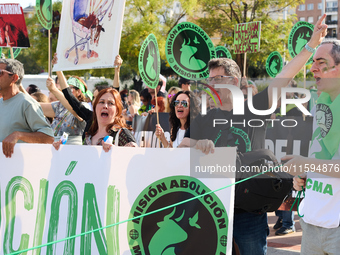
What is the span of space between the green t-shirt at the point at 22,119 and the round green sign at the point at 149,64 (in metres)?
1.22

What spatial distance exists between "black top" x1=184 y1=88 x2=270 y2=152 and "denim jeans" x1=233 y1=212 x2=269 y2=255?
0.48 m

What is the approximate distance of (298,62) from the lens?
2762 mm

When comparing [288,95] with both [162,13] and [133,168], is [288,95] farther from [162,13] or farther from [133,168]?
[162,13]

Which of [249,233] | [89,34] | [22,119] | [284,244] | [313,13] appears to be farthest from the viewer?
[313,13]

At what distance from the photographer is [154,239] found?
3.11 metres

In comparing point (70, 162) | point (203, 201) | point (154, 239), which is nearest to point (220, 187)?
point (203, 201)

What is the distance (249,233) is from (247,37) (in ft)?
19.4

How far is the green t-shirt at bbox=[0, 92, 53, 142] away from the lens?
3914mm

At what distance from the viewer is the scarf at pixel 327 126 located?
2.55 meters

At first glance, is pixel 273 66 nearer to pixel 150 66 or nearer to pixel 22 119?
pixel 150 66

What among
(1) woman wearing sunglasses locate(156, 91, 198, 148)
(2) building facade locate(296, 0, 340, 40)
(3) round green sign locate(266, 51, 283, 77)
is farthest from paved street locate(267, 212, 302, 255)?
(2) building facade locate(296, 0, 340, 40)

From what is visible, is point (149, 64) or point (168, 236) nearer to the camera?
point (168, 236)

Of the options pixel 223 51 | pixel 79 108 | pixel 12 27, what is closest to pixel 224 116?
pixel 79 108

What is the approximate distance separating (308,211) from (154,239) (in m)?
1.03
